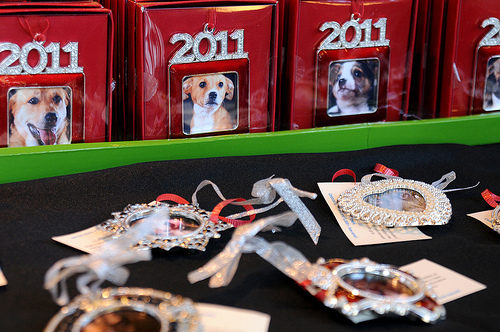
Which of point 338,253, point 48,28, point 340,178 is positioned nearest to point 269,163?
point 340,178

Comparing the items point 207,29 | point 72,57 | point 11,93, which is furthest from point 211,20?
point 11,93

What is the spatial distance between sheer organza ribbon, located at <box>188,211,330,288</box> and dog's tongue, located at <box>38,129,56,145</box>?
391mm

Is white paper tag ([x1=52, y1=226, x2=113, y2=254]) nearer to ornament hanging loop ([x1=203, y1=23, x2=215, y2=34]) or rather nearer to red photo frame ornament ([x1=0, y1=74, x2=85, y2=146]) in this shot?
red photo frame ornament ([x1=0, y1=74, x2=85, y2=146])

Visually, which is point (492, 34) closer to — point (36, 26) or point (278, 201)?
point (278, 201)

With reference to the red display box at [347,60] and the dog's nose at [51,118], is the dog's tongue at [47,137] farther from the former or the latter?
the red display box at [347,60]

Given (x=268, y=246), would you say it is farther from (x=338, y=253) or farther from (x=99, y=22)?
(x=99, y=22)

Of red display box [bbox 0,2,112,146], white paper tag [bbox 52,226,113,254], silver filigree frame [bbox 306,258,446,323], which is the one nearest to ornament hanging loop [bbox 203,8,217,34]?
red display box [bbox 0,2,112,146]

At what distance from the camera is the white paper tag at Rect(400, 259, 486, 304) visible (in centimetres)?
60

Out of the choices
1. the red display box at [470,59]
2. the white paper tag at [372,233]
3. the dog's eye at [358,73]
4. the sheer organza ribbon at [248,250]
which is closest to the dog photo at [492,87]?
the red display box at [470,59]

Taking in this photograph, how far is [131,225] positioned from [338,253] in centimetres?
27

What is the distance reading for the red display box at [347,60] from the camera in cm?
95

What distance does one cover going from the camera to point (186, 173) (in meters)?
0.84

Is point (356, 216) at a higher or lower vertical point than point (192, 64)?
lower

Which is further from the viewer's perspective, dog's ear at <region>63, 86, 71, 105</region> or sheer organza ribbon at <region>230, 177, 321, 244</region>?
dog's ear at <region>63, 86, 71, 105</region>
